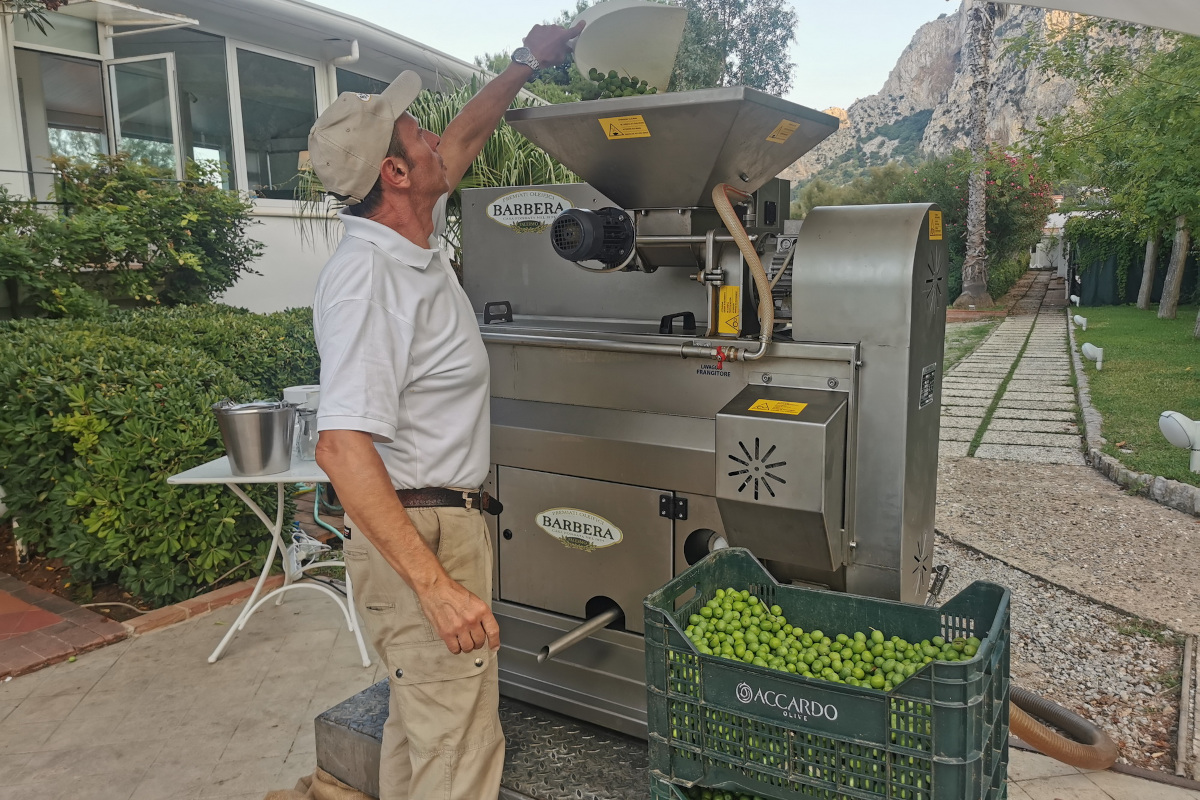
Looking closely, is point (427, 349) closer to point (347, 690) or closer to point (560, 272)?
point (560, 272)

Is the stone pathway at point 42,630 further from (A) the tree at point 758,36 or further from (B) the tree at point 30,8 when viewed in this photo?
(A) the tree at point 758,36

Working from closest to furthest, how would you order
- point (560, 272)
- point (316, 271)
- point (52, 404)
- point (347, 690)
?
1. point (560, 272)
2. point (347, 690)
3. point (52, 404)
4. point (316, 271)

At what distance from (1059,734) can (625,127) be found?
7.40ft

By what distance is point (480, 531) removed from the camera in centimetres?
201

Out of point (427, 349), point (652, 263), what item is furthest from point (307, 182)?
point (427, 349)

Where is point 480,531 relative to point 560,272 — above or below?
below

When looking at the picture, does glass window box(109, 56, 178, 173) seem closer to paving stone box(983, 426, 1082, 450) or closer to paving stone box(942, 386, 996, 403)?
paving stone box(983, 426, 1082, 450)

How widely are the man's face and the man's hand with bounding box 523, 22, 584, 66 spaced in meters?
0.62

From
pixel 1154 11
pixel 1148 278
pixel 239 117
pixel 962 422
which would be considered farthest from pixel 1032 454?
pixel 1148 278

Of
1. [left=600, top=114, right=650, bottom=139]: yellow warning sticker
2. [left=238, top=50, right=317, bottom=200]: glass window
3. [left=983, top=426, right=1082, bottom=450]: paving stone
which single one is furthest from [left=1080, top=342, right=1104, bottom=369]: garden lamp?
[left=600, top=114, right=650, bottom=139]: yellow warning sticker

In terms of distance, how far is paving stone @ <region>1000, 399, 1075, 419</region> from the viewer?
895 cm

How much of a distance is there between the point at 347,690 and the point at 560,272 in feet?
6.08

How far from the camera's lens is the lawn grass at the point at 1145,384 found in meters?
6.62

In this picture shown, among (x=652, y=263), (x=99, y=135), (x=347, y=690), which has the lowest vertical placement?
(x=347, y=690)
